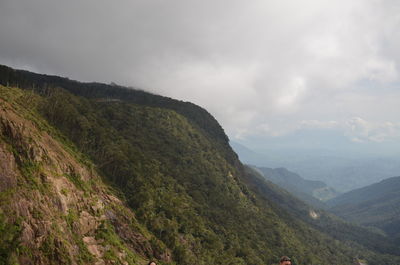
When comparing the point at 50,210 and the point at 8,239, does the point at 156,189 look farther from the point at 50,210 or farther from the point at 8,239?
the point at 8,239

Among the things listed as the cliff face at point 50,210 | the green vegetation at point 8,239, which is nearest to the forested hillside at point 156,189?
the green vegetation at point 8,239

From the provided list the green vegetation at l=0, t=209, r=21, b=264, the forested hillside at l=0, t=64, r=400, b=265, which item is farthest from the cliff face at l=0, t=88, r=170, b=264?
the forested hillside at l=0, t=64, r=400, b=265

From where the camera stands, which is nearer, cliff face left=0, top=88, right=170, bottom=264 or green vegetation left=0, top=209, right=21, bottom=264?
green vegetation left=0, top=209, right=21, bottom=264

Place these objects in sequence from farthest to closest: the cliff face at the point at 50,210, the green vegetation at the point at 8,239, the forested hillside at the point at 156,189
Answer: the forested hillside at the point at 156,189 → the cliff face at the point at 50,210 → the green vegetation at the point at 8,239

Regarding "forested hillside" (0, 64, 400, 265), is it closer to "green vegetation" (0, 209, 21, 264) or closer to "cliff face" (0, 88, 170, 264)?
"green vegetation" (0, 209, 21, 264)

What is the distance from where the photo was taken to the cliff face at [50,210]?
5188 centimetres

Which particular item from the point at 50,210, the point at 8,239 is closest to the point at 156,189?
the point at 50,210

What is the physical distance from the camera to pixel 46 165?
6925 centimetres

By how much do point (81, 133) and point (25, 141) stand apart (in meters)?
57.6

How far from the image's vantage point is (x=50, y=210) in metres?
61.0

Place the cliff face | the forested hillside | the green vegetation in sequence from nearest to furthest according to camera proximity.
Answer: the green vegetation < the cliff face < the forested hillside

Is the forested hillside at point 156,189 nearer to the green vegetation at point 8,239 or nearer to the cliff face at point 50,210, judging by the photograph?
the green vegetation at point 8,239

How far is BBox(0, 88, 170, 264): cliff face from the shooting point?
5188 cm

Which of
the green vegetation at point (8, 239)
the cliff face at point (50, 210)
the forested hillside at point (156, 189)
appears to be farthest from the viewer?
the forested hillside at point (156, 189)
